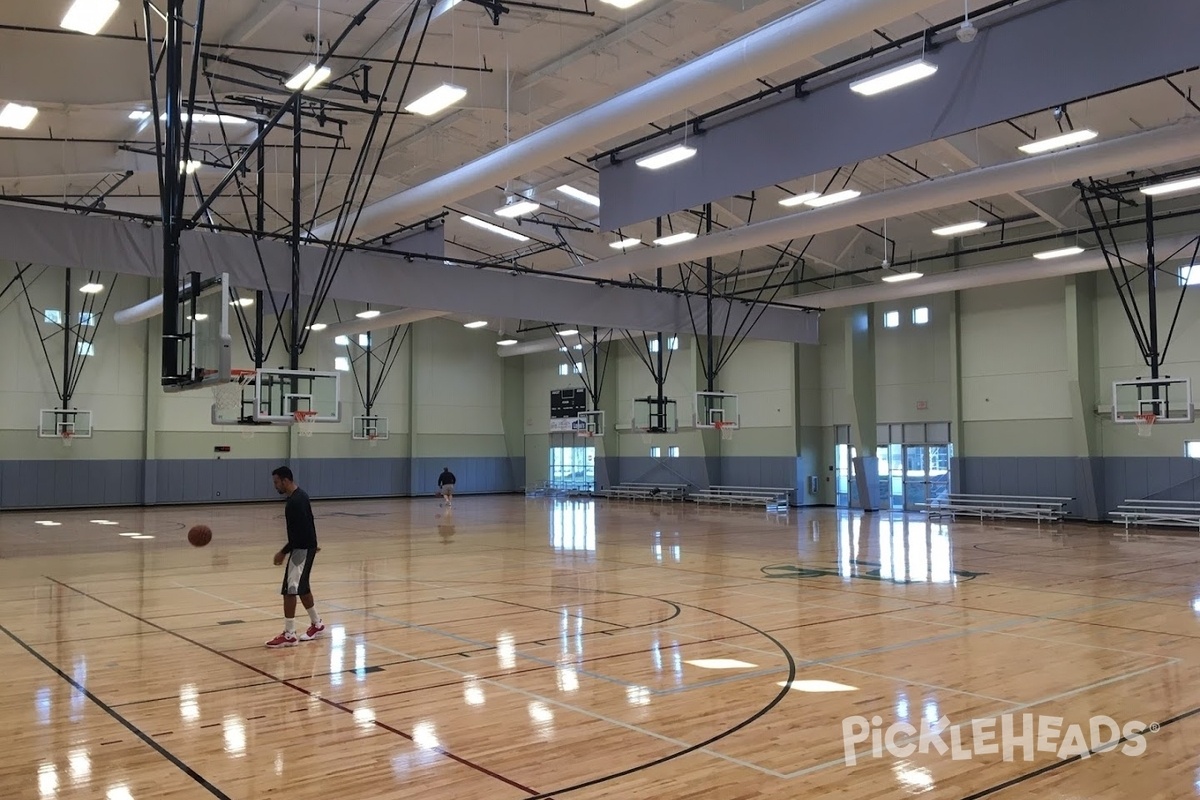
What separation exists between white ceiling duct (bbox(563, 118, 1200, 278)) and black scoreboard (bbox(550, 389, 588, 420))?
19.8 m

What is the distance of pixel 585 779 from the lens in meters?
5.85

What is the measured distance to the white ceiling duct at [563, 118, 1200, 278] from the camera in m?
14.7

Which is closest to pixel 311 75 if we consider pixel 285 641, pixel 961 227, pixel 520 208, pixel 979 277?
pixel 520 208

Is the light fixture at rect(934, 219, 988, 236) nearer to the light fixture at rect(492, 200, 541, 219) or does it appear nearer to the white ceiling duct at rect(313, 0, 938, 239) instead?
the white ceiling duct at rect(313, 0, 938, 239)

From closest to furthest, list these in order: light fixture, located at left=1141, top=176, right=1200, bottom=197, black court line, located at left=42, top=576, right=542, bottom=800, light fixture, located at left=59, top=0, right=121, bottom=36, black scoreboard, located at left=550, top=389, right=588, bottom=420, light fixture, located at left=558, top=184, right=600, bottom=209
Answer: black court line, located at left=42, top=576, right=542, bottom=800, light fixture, located at left=59, top=0, right=121, bottom=36, light fixture, located at left=1141, top=176, right=1200, bottom=197, light fixture, located at left=558, top=184, right=600, bottom=209, black scoreboard, located at left=550, top=389, right=588, bottom=420

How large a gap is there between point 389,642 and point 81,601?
19.5 feet

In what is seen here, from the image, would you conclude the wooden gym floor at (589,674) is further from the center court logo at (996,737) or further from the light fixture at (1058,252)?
the light fixture at (1058,252)

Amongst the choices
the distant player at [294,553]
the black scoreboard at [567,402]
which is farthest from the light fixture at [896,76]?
the black scoreboard at [567,402]

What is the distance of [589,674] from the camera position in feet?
28.7

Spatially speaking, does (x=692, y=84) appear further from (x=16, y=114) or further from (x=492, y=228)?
(x=492, y=228)

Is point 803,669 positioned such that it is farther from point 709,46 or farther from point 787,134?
point 709,46

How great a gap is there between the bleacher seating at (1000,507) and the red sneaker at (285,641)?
22.4 metres

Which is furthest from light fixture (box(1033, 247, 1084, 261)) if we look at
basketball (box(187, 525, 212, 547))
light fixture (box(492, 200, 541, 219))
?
basketball (box(187, 525, 212, 547))

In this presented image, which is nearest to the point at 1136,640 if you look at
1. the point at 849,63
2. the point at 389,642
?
the point at 389,642
